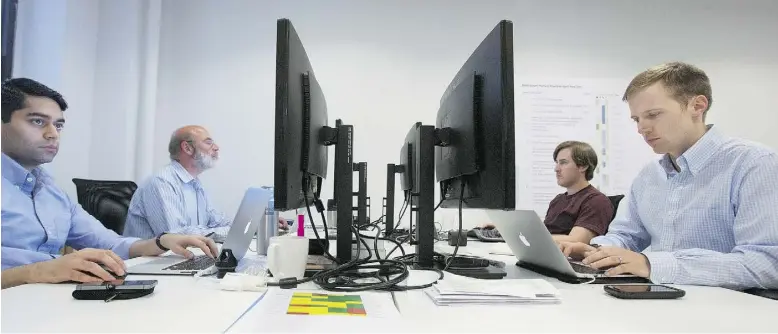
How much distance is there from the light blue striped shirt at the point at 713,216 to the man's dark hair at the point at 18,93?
6.20ft

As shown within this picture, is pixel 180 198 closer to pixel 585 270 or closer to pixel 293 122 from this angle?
pixel 293 122

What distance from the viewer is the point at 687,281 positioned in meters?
1.03

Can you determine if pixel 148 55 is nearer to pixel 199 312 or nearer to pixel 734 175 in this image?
pixel 199 312

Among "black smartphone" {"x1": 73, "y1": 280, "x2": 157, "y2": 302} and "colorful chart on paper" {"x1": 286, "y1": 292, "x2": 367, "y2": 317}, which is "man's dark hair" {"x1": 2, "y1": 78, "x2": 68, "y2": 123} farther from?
"colorful chart on paper" {"x1": 286, "y1": 292, "x2": 367, "y2": 317}

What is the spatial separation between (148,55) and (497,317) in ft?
10.5

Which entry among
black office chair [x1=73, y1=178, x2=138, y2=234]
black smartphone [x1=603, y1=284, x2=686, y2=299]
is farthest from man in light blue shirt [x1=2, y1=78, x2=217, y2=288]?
black smartphone [x1=603, y1=284, x2=686, y2=299]

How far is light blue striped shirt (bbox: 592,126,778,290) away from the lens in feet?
3.38

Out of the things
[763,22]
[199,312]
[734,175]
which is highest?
[763,22]

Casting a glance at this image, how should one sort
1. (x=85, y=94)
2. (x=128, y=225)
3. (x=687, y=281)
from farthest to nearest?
1. (x=85, y=94)
2. (x=128, y=225)
3. (x=687, y=281)

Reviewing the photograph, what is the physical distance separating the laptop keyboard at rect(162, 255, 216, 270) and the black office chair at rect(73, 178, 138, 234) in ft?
4.71

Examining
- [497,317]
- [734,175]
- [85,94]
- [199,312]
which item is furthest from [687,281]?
[85,94]

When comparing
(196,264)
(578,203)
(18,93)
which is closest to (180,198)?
(18,93)

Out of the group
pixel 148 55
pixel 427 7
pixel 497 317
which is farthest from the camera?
pixel 427 7

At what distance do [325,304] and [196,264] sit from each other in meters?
0.57
